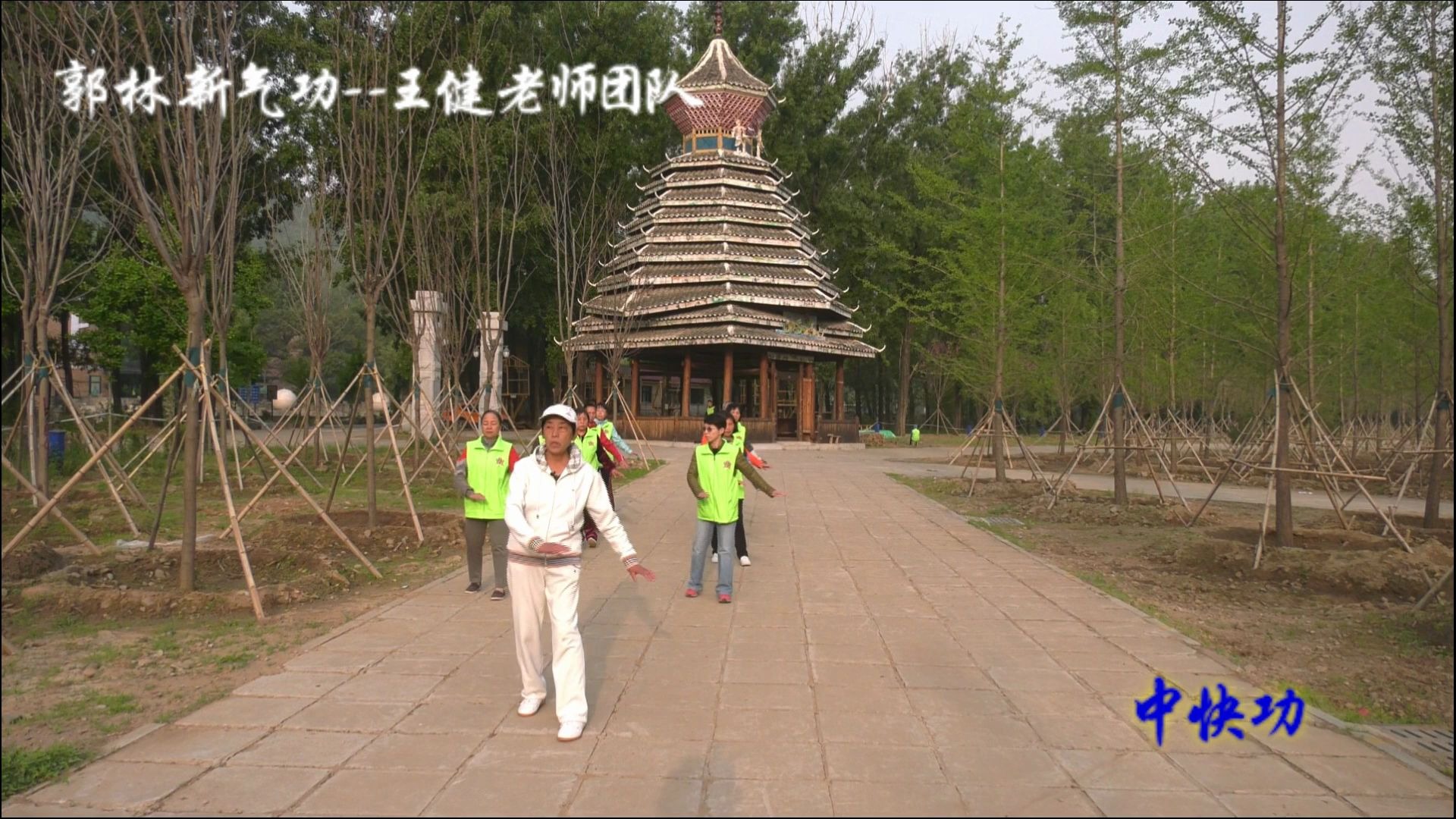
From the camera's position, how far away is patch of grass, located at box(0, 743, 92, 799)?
3.61 meters

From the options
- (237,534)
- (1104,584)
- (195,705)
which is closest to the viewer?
(195,705)

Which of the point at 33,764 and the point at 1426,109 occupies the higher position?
the point at 1426,109

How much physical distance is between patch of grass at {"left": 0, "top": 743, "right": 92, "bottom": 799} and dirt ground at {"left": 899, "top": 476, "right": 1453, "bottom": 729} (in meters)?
6.44

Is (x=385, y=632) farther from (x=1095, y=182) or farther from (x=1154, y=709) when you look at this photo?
(x=1095, y=182)

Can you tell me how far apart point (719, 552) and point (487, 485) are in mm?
2065

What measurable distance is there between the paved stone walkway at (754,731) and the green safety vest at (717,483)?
2.65 ft

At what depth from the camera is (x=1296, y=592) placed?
26.2ft

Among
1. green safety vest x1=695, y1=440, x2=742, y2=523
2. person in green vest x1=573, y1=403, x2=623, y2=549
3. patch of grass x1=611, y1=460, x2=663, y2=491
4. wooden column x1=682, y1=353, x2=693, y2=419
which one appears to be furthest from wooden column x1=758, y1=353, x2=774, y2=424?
green safety vest x1=695, y1=440, x2=742, y2=523

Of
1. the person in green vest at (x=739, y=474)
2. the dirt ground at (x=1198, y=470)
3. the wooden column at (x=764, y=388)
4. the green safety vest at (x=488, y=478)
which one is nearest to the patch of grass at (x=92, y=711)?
the green safety vest at (x=488, y=478)

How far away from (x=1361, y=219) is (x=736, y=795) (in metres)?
15.9

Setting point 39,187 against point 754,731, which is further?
point 39,187

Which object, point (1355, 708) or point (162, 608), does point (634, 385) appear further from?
point (1355, 708)

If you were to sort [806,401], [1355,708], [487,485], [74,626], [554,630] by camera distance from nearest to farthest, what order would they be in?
[554,630], [1355,708], [74,626], [487,485], [806,401]

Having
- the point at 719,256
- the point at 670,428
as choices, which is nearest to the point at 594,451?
the point at 670,428
